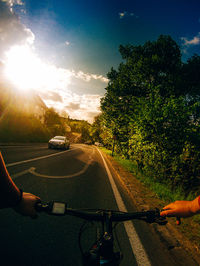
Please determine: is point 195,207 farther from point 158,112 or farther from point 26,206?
point 158,112

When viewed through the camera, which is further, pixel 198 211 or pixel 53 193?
pixel 53 193

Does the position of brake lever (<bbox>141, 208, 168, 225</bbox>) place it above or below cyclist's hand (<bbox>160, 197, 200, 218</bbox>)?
below

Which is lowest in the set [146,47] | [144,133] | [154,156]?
[154,156]

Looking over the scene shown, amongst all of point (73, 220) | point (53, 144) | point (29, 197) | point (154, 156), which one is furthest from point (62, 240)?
point (53, 144)

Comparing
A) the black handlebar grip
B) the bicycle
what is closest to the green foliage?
the bicycle

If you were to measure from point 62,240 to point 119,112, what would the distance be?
43.3 ft

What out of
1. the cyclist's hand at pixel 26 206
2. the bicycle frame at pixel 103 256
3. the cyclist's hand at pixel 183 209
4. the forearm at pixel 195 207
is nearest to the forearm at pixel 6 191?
the cyclist's hand at pixel 26 206

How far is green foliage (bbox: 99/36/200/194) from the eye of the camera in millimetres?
6262

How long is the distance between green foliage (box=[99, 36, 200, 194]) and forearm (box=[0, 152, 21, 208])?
20.9 feet

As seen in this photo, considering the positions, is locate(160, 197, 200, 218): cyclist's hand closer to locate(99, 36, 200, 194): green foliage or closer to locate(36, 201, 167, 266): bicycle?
locate(36, 201, 167, 266): bicycle

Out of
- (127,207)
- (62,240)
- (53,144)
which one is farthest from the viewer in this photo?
(53,144)

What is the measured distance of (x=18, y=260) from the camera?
168 cm

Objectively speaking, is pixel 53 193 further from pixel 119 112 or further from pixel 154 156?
pixel 119 112

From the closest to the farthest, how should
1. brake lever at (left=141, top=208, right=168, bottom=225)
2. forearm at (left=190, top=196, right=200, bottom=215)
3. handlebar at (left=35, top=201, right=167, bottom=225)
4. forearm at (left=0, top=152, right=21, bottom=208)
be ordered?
forearm at (left=0, top=152, right=21, bottom=208), handlebar at (left=35, top=201, right=167, bottom=225), forearm at (left=190, top=196, right=200, bottom=215), brake lever at (left=141, top=208, right=168, bottom=225)
